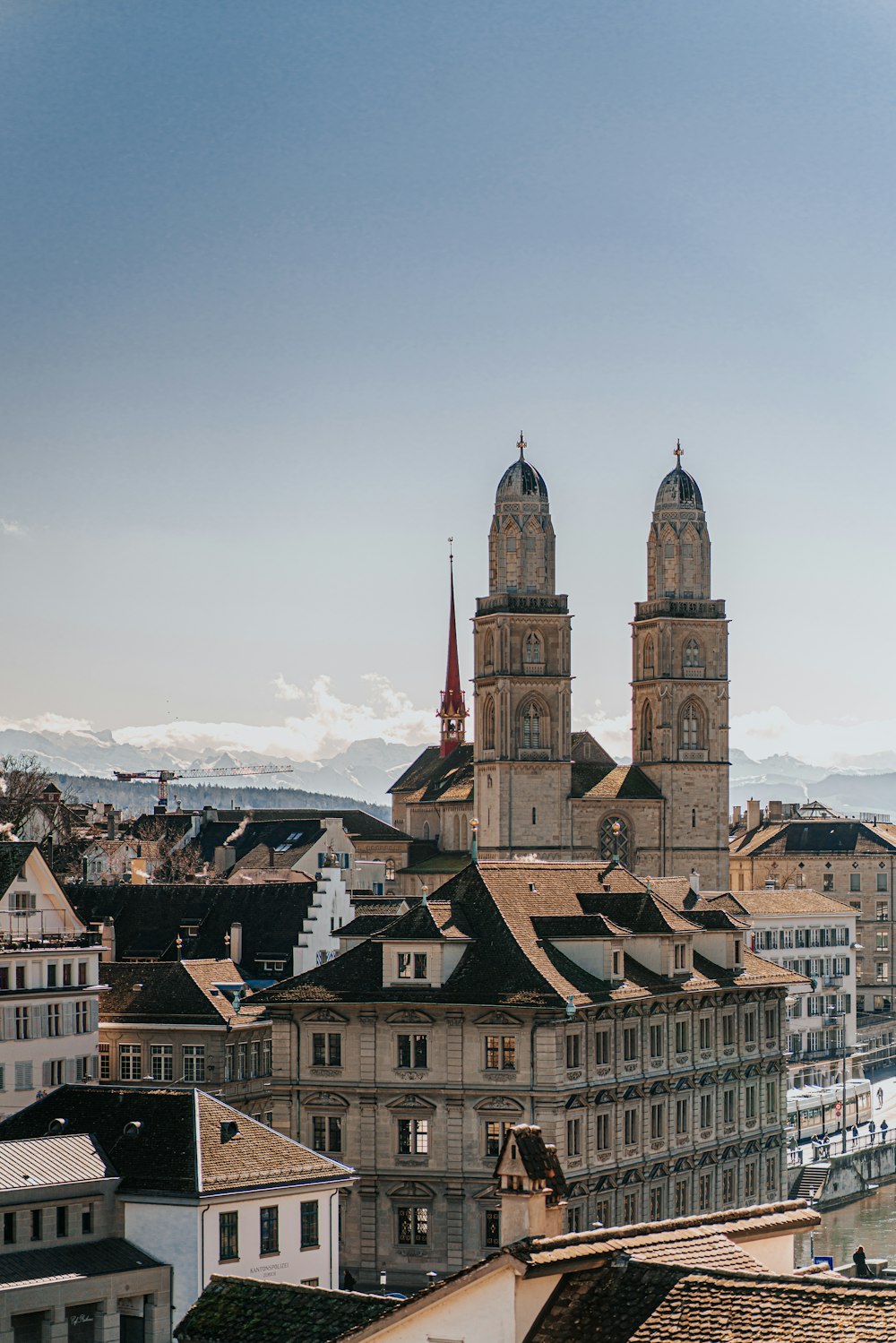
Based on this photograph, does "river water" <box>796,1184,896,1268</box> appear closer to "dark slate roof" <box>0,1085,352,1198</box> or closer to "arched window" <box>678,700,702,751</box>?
"dark slate roof" <box>0,1085,352,1198</box>

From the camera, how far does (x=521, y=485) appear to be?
483ft

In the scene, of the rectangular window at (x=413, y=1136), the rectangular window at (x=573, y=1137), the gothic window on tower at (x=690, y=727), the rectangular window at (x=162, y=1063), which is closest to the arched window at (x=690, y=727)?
the gothic window on tower at (x=690, y=727)

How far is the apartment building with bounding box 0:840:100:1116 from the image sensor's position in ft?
223

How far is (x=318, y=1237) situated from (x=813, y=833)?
122325 millimetres

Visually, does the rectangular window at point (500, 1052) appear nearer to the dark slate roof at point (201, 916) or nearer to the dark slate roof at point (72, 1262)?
the dark slate roof at point (72, 1262)

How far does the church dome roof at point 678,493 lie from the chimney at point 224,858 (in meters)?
38.1

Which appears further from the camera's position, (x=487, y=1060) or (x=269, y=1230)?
(x=487, y=1060)

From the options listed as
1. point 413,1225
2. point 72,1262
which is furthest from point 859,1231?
point 72,1262

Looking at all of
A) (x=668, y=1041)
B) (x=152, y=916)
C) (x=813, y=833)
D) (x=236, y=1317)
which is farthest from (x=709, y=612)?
(x=236, y=1317)

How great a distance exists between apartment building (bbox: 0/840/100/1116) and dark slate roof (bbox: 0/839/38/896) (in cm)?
3

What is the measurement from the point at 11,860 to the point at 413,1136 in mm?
15966

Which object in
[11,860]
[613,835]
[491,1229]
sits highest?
[11,860]

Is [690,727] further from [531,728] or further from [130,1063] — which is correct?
[130,1063]

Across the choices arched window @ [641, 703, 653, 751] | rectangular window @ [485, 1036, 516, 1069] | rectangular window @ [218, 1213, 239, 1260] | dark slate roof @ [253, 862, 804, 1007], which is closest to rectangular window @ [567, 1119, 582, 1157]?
rectangular window @ [485, 1036, 516, 1069]
